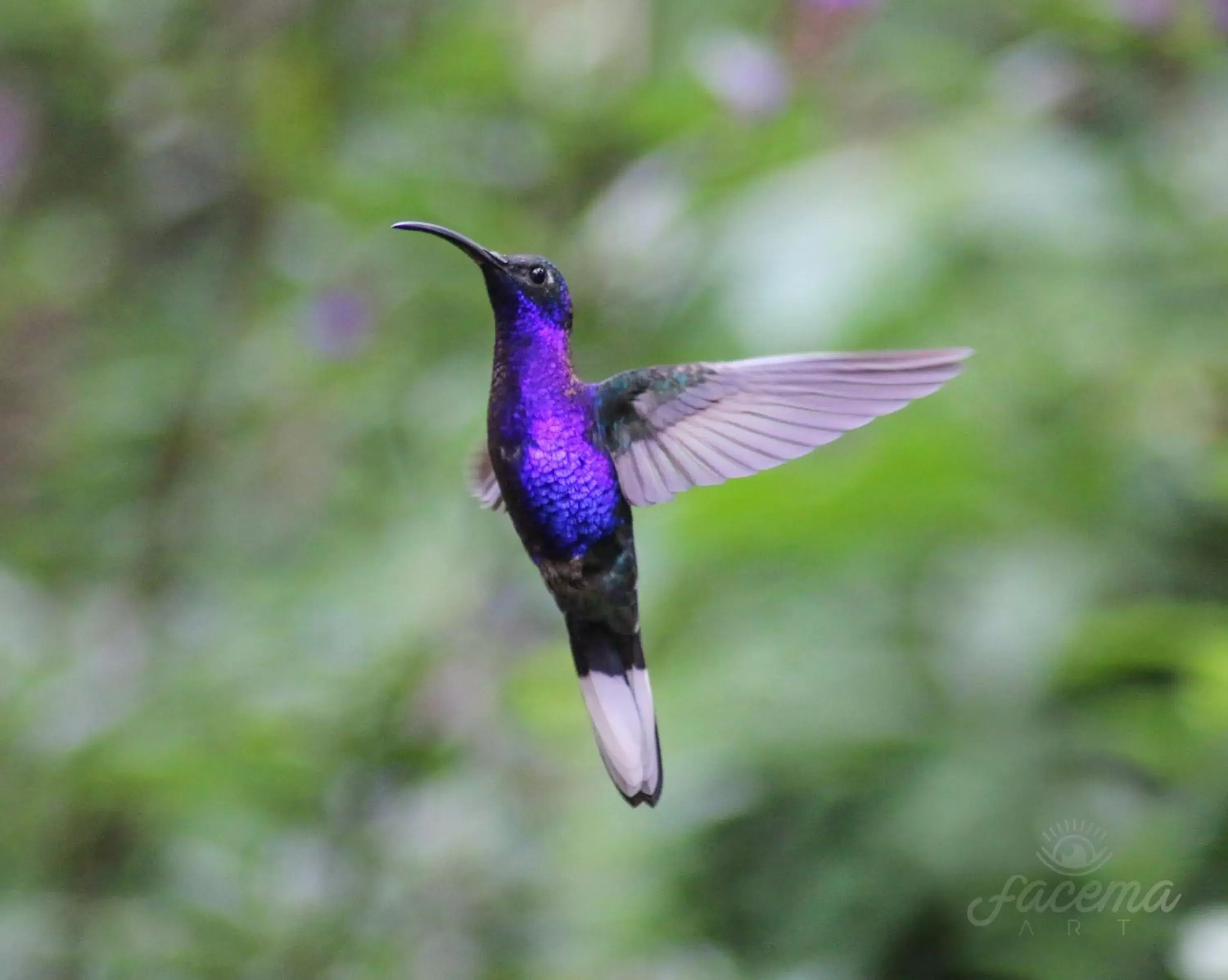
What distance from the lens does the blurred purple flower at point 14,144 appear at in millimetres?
2748

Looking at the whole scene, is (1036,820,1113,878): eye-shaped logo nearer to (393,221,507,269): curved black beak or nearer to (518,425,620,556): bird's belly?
(518,425,620,556): bird's belly

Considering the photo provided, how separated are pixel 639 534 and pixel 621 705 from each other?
3.18 ft

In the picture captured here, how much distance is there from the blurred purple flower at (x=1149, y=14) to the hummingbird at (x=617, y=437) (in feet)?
4.96

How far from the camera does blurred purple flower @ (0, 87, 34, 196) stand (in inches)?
A: 108

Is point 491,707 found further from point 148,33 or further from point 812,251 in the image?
point 148,33

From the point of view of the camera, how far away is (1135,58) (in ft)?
8.04

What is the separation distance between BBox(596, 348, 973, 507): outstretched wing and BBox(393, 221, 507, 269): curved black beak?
15 cm

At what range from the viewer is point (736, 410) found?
1.02 metres

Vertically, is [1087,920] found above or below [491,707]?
below

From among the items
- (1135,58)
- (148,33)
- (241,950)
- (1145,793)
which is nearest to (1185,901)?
(1145,793)

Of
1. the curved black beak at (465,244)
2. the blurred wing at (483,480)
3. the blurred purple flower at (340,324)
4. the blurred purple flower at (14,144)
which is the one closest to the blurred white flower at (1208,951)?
the blurred wing at (483,480)

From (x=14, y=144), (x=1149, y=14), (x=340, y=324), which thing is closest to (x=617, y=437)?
(x=340, y=324)

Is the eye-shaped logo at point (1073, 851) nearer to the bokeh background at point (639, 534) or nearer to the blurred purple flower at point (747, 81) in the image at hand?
the bokeh background at point (639, 534)

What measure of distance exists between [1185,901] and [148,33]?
2.16 metres
